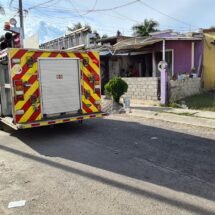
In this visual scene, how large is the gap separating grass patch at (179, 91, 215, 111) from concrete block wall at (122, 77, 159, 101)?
1253mm

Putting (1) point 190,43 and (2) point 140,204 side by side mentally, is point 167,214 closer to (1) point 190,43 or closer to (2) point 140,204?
(2) point 140,204

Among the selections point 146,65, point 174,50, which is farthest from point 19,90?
point 146,65

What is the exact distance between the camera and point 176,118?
9625mm

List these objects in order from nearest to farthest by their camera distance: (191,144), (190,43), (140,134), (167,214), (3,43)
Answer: (167,214)
(191,144)
(140,134)
(3,43)
(190,43)

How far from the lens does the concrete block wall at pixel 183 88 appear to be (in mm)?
12513

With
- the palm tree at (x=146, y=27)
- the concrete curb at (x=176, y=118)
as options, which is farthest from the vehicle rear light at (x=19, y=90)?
the palm tree at (x=146, y=27)

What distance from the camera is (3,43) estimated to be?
9406 mm

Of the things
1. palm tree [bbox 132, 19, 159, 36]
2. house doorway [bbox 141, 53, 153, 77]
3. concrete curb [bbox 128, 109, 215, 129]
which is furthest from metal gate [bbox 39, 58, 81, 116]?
palm tree [bbox 132, 19, 159, 36]

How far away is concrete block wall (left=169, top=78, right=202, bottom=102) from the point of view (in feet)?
41.1

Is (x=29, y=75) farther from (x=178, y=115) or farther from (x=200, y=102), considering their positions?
(x=200, y=102)

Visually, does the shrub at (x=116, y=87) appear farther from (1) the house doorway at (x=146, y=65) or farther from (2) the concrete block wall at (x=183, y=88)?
(1) the house doorway at (x=146, y=65)

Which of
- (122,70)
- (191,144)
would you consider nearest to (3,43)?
(191,144)

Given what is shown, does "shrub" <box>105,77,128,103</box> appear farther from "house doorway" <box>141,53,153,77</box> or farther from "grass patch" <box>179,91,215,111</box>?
"house doorway" <box>141,53,153,77</box>

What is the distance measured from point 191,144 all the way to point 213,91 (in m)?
8.98
